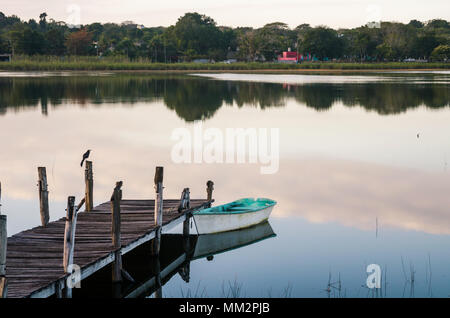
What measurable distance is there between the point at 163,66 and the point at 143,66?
4694 mm

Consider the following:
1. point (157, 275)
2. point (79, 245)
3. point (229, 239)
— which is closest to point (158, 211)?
point (157, 275)

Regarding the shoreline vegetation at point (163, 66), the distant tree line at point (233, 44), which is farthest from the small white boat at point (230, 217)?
the distant tree line at point (233, 44)

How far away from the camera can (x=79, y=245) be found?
12719 mm

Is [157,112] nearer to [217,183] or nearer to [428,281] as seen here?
[217,183]

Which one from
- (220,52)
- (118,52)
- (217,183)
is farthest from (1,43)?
(217,183)

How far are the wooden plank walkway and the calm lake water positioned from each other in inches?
58.3

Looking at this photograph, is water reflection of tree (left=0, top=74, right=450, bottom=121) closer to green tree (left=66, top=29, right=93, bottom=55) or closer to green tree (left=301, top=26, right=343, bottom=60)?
green tree (left=66, top=29, right=93, bottom=55)

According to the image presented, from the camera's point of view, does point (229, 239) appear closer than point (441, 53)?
Yes

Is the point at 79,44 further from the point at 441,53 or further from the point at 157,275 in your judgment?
the point at 157,275

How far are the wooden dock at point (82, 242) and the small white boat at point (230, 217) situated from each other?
16.8 inches

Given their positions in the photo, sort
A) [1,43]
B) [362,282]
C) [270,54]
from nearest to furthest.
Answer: [362,282], [1,43], [270,54]
